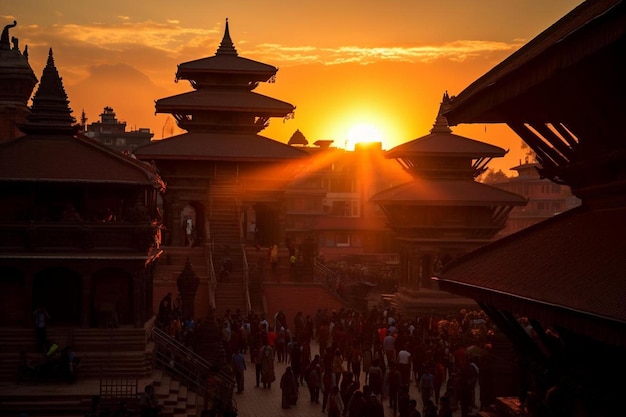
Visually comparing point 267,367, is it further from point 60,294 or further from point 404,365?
point 60,294

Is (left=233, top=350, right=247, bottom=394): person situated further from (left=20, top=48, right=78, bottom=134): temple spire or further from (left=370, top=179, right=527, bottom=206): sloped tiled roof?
(left=370, top=179, right=527, bottom=206): sloped tiled roof

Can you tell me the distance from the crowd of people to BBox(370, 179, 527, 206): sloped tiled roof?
8.13m

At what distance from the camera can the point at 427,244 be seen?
41812 millimetres

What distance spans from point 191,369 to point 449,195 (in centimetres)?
2026

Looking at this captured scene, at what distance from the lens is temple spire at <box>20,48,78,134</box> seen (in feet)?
86.8

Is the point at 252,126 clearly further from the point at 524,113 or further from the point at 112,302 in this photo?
the point at 524,113

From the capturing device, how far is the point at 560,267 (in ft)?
30.5

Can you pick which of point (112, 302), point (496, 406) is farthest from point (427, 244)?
point (496, 406)

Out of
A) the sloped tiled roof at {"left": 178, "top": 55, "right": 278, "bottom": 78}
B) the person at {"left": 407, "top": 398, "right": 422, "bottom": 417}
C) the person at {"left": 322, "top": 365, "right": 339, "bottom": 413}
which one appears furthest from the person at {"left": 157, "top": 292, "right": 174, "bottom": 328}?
the sloped tiled roof at {"left": 178, "top": 55, "right": 278, "bottom": 78}

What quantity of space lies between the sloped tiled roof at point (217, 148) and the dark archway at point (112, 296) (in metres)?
20.5

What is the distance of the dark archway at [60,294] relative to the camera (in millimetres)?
26203

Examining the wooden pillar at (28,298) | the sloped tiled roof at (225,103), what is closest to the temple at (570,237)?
the wooden pillar at (28,298)

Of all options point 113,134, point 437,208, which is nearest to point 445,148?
point 437,208

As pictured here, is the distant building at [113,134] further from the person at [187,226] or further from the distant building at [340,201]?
the distant building at [340,201]
